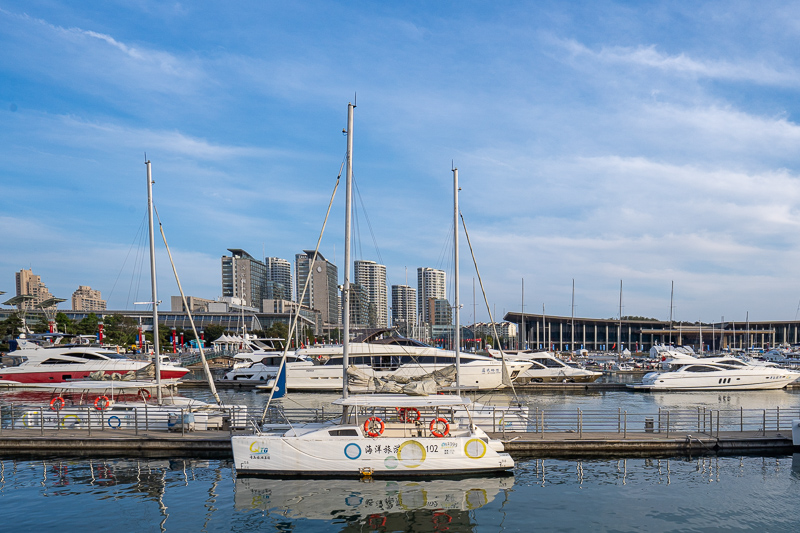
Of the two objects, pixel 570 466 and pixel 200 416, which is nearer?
pixel 570 466

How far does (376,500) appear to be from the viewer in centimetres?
1778

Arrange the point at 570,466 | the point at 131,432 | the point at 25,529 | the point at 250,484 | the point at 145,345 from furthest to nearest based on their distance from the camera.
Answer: the point at 145,345
the point at 131,432
the point at 570,466
the point at 250,484
the point at 25,529

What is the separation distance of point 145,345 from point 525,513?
3106 inches

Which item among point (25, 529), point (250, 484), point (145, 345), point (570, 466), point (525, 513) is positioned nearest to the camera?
point (25, 529)

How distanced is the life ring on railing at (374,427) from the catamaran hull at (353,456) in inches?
11.2

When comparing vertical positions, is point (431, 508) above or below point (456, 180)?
below

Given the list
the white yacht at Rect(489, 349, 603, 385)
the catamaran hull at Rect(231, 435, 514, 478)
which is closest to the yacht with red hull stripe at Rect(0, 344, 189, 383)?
the white yacht at Rect(489, 349, 603, 385)

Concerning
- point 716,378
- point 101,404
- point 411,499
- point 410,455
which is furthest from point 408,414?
point 716,378

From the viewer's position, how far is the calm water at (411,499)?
15953 millimetres

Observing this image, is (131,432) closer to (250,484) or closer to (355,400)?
(250,484)

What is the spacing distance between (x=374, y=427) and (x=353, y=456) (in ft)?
3.94

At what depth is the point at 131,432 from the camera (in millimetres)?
24719

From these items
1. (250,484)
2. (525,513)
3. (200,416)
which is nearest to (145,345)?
(200,416)

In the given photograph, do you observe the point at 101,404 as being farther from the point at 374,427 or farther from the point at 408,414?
the point at 408,414
